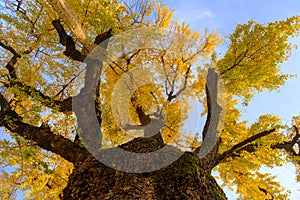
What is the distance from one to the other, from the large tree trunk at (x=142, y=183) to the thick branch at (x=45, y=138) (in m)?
0.38

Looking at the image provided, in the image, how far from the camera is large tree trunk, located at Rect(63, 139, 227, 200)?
305 centimetres

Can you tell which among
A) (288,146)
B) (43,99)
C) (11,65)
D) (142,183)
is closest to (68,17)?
(43,99)

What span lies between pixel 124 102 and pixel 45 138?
317 centimetres

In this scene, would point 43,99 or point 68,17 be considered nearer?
point 68,17

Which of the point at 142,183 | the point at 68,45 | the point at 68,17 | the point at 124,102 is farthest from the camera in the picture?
the point at 124,102

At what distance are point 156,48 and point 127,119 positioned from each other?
93.3 inches

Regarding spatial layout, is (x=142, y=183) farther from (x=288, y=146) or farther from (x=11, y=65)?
(x=288, y=146)

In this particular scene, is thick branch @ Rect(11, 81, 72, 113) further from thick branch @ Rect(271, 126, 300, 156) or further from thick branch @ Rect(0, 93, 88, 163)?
thick branch @ Rect(271, 126, 300, 156)

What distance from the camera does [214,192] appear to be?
142 inches

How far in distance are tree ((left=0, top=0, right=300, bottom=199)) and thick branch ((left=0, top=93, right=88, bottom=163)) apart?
2cm

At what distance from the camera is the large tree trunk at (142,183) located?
10.0 feet

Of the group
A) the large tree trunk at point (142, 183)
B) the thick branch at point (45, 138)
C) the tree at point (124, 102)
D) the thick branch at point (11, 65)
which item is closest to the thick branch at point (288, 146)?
the tree at point (124, 102)

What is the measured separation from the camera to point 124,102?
23.5 feet

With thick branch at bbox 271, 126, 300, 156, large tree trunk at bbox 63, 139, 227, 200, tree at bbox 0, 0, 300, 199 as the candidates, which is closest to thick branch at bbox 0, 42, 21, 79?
tree at bbox 0, 0, 300, 199
